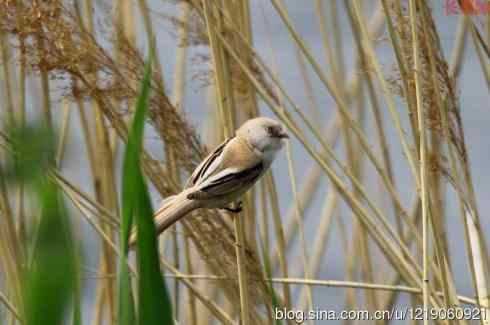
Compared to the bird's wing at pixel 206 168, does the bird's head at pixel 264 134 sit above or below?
above

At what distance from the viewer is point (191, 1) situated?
1.87m

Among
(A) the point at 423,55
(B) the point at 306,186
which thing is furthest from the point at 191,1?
(B) the point at 306,186

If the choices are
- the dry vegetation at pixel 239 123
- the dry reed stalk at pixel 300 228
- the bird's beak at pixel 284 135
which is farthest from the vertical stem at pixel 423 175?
the dry reed stalk at pixel 300 228

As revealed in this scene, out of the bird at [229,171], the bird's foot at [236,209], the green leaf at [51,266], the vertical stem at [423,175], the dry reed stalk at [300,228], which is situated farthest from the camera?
the dry reed stalk at [300,228]

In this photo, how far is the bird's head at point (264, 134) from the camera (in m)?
1.65

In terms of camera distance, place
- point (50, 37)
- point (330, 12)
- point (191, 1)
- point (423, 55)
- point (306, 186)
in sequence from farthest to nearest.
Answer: point (306, 186) < point (330, 12) < point (191, 1) < point (50, 37) < point (423, 55)

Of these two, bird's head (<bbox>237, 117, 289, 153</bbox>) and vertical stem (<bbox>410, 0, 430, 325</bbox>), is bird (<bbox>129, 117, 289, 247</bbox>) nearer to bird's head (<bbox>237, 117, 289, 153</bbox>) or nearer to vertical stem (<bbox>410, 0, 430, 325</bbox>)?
bird's head (<bbox>237, 117, 289, 153</bbox>)

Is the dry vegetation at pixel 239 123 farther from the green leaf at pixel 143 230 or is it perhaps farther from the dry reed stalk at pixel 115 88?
the green leaf at pixel 143 230

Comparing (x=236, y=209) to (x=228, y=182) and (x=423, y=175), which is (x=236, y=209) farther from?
(x=423, y=175)

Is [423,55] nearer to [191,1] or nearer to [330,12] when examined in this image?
[191,1]

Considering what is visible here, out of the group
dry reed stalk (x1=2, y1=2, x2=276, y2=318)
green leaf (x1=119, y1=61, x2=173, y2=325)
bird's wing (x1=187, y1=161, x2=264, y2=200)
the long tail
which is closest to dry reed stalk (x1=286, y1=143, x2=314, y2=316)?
dry reed stalk (x1=2, y1=2, x2=276, y2=318)

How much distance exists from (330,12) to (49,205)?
1958mm

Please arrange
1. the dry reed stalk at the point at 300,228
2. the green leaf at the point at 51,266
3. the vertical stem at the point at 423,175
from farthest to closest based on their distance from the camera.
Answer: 1. the dry reed stalk at the point at 300,228
2. the vertical stem at the point at 423,175
3. the green leaf at the point at 51,266

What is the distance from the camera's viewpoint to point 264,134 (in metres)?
1.66
